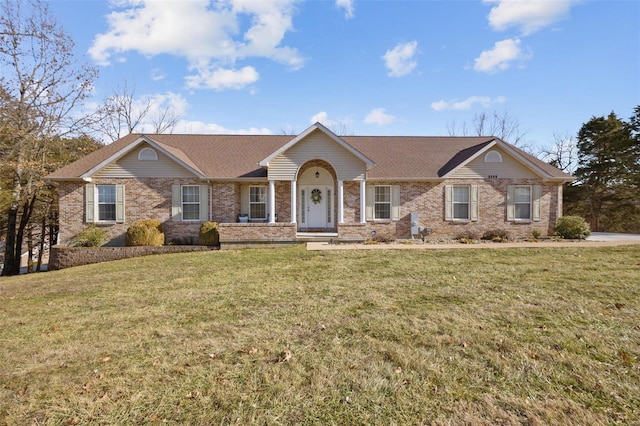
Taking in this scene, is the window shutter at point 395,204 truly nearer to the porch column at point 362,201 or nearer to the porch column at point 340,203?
the porch column at point 362,201

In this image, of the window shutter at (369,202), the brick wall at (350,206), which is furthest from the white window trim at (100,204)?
the window shutter at (369,202)

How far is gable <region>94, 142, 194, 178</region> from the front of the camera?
15.5 m

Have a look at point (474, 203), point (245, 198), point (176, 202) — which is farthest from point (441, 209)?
point (176, 202)

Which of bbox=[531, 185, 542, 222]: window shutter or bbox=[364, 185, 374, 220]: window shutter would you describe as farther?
bbox=[531, 185, 542, 222]: window shutter

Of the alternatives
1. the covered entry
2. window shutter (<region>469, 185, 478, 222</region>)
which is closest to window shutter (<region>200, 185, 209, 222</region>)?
the covered entry

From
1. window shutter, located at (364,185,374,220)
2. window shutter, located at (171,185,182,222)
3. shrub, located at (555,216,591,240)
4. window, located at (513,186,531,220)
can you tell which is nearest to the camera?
shrub, located at (555,216,591,240)

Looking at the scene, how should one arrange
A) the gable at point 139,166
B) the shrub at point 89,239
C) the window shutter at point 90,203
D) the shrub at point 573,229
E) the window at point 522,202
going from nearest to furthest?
1. the shrub at point 89,239
2. the shrub at point 573,229
3. the window shutter at point 90,203
4. the gable at point 139,166
5. the window at point 522,202

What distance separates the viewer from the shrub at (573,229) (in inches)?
585

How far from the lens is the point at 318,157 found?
15133 mm

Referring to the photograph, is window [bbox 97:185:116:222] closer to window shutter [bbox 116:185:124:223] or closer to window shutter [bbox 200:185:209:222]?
window shutter [bbox 116:185:124:223]

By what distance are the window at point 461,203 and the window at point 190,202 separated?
13.4 m

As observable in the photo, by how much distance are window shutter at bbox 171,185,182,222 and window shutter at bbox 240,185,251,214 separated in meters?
3.06

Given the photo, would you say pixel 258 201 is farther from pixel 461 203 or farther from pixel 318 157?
pixel 461 203

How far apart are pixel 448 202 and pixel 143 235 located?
1519 centimetres
